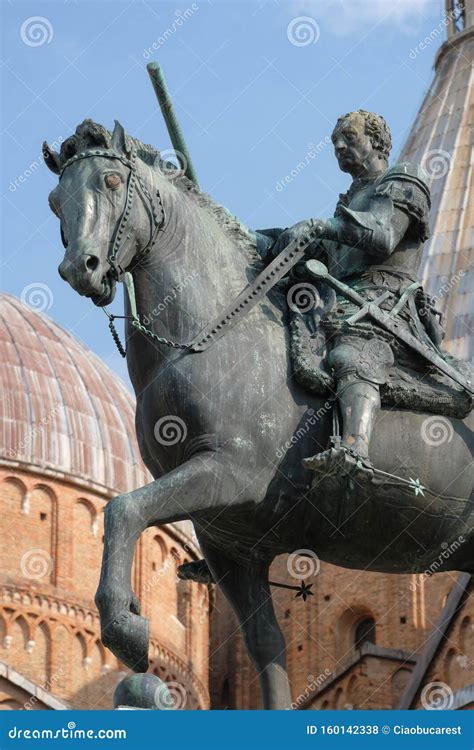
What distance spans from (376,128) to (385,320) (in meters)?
1.23

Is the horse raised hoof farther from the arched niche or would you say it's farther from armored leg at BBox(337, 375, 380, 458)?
the arched niche

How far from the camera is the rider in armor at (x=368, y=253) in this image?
10945 millimetres

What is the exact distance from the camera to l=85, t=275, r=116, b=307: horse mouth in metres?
10.6

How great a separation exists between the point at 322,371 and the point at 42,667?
154 feet

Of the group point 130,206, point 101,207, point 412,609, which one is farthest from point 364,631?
point 101,207

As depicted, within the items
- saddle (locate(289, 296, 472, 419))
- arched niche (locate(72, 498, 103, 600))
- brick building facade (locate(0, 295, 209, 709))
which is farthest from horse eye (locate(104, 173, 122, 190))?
arched niche (locate(72, 498, 103, 600))

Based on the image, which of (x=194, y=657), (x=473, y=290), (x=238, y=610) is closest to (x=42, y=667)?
(x=194, y=657)

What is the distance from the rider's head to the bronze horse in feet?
3.08

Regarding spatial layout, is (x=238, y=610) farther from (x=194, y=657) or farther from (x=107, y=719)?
(x=194, y=657)

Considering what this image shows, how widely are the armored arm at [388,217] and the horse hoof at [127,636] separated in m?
2.45

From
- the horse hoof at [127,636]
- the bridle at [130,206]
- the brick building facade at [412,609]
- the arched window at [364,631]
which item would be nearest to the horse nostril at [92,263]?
the bridle at [130,206]

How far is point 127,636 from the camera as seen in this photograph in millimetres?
10211

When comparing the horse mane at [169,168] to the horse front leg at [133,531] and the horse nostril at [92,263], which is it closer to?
the horse nostril at [92,263]

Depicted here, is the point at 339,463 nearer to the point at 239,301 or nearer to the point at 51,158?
the point at 239,301
